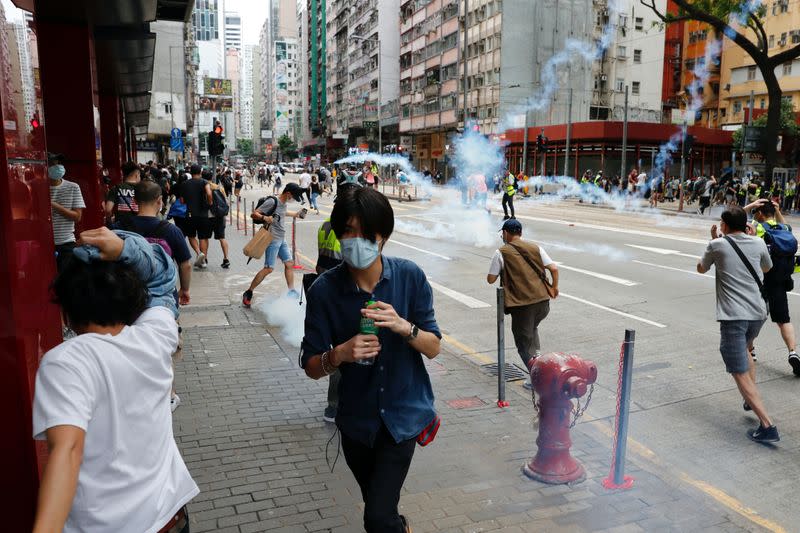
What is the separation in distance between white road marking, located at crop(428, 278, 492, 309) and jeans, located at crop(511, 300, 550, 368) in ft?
12.3

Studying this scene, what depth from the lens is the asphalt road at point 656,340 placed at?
502 cm

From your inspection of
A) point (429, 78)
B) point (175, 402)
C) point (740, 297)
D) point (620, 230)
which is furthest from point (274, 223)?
point (429, 78)

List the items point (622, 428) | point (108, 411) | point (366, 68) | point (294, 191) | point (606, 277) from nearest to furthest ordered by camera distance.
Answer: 1. point (108, 411)
2. point (622, 428)
3. point (294, 191)
4. point (606, 277)
5. point (366, 68)

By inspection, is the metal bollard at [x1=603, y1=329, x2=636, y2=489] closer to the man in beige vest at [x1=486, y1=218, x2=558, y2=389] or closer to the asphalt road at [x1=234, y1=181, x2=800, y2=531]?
the asphalt road at [x1=234, y1=181, x2=800, y2=531]

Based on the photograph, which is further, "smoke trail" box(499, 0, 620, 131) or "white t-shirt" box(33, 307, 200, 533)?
"smoke trail" box(499, 0, 620, 131)

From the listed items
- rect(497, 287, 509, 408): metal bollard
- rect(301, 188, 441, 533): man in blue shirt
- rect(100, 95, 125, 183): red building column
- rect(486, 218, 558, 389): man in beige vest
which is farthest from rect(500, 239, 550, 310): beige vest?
rect(100, 95, 125, 183): red building column

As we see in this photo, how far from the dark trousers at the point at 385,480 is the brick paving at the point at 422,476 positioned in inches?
46.6

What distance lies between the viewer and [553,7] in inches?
2196

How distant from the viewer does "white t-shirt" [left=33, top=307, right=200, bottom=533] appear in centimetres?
191

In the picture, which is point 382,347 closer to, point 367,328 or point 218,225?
point 367,328

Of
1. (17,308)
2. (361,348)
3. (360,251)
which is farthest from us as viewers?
(17,308)

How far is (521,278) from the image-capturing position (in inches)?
253

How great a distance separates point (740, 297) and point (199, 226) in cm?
975

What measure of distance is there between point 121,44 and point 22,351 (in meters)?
8.17
